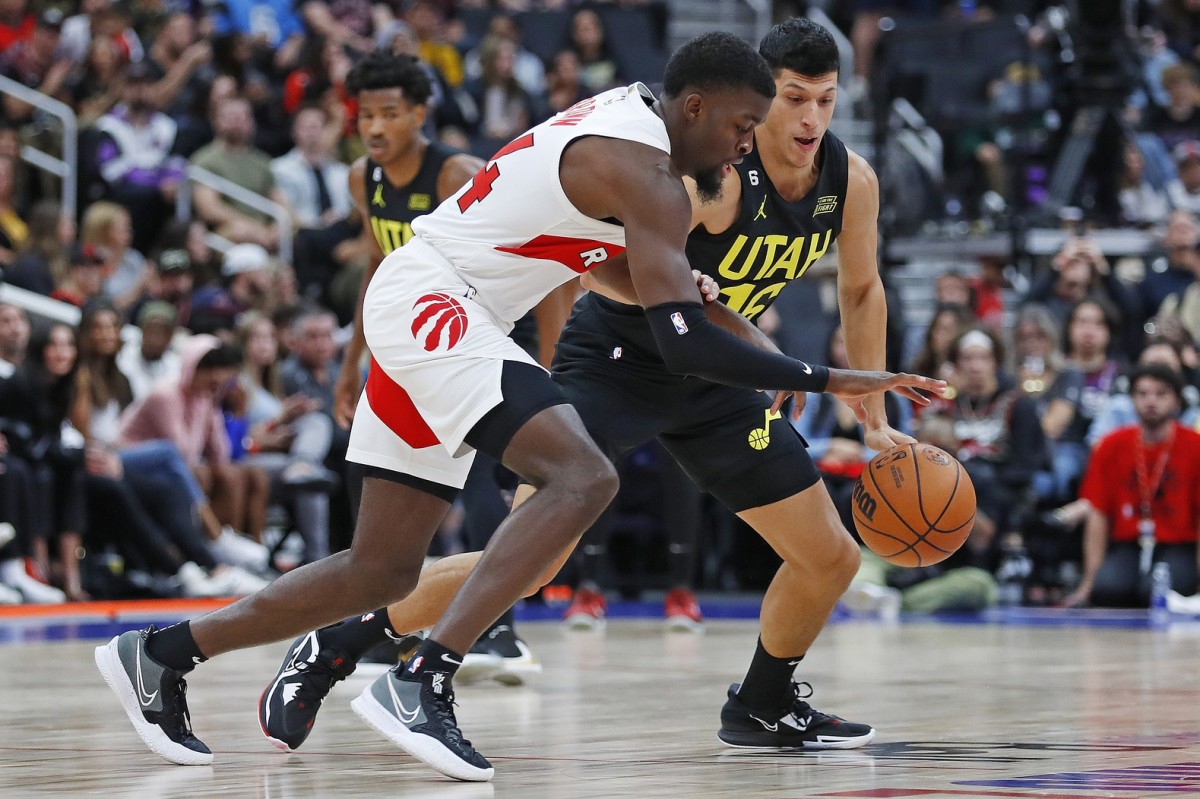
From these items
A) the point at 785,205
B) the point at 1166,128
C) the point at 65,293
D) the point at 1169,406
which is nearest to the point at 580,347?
the point at 785,205

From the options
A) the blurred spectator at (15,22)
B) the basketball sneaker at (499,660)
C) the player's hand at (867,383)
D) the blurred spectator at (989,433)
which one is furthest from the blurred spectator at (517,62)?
the player's hand at (867,383)

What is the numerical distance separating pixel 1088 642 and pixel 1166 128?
7390mm

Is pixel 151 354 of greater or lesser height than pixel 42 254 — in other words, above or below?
below

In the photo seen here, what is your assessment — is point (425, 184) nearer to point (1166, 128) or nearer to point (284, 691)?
point (284, 691)


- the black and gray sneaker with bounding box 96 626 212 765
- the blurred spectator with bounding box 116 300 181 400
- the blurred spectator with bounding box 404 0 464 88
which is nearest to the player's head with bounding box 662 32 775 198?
the black and gray sneaker with bounding box 96 626 212 765

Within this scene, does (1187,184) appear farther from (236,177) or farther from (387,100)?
(387,100)

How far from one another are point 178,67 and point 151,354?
395 cm

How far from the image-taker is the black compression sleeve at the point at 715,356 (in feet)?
13.5

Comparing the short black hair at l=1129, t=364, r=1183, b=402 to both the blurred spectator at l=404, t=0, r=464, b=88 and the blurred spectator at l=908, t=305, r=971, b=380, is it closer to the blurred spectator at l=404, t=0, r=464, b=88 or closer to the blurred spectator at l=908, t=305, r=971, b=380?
the blurred spectator at l=908, t=305, r=971, b=380

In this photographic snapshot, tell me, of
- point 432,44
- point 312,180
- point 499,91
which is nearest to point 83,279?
point 312,180

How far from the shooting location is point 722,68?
4.16m

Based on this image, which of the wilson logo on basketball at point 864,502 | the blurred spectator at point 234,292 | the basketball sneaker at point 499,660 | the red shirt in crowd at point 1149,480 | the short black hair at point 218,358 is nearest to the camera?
the wilson logo on basketball at point 864,502

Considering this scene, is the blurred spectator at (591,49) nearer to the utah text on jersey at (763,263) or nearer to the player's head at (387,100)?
the player's head at (387,100)

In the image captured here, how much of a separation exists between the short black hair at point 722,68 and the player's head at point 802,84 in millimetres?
679
